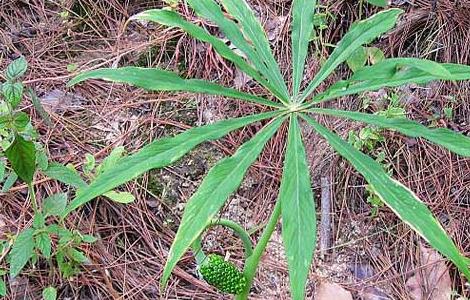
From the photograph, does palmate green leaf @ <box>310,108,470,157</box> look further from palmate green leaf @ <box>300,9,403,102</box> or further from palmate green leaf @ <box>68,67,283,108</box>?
palmate green leaf @ <box>68,67,283,108</box>

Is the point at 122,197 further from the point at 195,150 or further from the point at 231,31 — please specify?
the point at 231,31

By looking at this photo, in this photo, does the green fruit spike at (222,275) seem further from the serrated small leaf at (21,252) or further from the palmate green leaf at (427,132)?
the serrated small leaf at (21,252)

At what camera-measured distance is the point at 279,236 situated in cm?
191

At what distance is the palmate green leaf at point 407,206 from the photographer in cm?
106

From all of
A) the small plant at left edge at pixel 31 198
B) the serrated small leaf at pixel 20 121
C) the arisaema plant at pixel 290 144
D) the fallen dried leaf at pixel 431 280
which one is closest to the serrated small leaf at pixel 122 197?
the small plant at left edge at pixel 31 198

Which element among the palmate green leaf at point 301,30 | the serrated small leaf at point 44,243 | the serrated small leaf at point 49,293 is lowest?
the serrated small leaf at point 49,293

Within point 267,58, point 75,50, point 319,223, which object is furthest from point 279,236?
point 75,50

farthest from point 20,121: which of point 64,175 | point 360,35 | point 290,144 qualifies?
point 360,35

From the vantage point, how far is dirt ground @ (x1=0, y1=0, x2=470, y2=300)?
1.82 metres

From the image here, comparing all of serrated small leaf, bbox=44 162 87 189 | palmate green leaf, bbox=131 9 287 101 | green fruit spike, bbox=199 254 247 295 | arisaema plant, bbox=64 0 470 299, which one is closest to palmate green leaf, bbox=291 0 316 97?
arisaema plant, bbox=64 0 470 299

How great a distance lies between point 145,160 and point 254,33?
15.6 inches

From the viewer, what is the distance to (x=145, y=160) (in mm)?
1147

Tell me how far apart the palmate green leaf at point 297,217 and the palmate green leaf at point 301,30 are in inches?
8.3

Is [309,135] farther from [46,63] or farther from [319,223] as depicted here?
[46,63]
